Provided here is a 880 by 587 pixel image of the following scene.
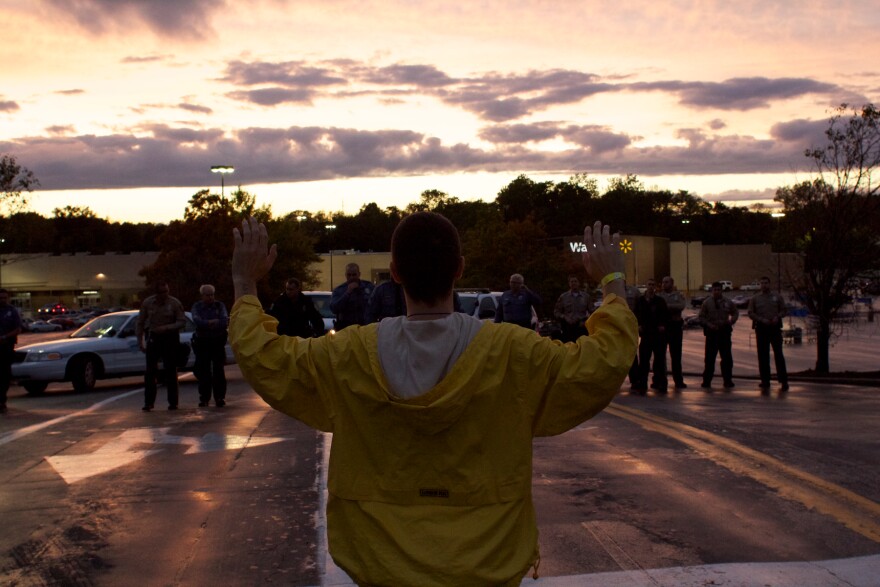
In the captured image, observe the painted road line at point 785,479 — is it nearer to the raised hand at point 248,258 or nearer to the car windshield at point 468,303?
the raised hand at point 248,258

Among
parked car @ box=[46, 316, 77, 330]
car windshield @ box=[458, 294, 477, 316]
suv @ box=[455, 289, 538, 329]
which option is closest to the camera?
suv @ box=[455, 289, 538, 329]

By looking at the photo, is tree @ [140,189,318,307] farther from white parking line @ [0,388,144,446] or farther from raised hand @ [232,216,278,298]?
raised hand @ [232,216,278,298]

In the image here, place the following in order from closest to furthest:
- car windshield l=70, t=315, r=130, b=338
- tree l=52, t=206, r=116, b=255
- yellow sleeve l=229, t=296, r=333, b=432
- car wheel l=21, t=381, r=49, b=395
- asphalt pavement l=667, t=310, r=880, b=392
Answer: yellow sleeve l=229, t=296, r=333, b=432 → car wheel l=21, t=381, r=49, b=395 → asphalt pavement l=667, t=310, r=880, b=392 → car windshield l=70, t=315, r=130, b=338 → tree l=52, t=206, r=116, b=255

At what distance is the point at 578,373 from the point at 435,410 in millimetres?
388

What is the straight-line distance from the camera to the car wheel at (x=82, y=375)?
64.8ft

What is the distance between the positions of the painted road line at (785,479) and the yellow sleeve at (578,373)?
4.37 m

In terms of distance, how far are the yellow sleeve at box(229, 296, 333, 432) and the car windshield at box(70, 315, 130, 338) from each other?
742 inches

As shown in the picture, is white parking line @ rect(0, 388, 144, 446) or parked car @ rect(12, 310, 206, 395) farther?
parked car @ rect(12, 310, 206, 395)

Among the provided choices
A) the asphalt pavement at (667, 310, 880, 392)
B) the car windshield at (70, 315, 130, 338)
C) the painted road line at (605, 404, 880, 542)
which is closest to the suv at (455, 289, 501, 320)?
the asphalt pavement at (667, 310, 880, 392)

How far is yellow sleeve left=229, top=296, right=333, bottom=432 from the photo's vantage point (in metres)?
2.76

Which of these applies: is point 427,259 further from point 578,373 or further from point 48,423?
point 48,423

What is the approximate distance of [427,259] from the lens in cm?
276

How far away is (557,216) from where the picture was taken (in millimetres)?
133000

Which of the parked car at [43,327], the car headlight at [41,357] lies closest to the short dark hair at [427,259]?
the car headlight at [41,357]
